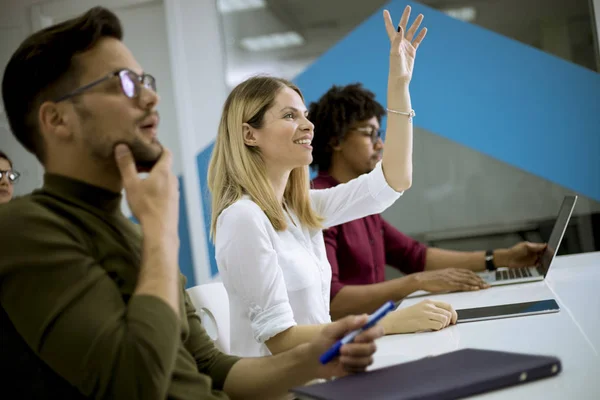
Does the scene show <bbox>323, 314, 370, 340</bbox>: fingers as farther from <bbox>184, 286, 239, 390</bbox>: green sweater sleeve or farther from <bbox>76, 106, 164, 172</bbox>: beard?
<bbox>76, 106, 164, 172</bbox>: beard

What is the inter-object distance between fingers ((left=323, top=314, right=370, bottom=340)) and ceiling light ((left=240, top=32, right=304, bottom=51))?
11.1 ft

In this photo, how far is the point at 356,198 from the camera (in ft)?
7.10

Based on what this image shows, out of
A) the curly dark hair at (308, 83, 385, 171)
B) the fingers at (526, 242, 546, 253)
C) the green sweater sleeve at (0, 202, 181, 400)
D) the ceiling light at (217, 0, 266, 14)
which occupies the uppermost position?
the ceiling light at (217, 0, 266, 14)

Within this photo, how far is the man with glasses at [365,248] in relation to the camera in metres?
2.37

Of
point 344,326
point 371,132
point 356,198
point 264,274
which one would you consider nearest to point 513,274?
point 356,198

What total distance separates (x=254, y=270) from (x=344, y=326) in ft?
1.70

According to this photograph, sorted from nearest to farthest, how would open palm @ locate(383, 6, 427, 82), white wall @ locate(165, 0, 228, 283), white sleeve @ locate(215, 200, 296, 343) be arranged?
white sleeve @ locate(215, 200, 296, 343), open palm @ locate(383, 6, 427, 82), white wall @ locate(165, 0, 228, 283)

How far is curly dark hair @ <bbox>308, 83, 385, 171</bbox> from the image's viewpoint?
298 cm

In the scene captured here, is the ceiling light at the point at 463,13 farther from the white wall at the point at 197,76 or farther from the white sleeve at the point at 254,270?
the white sleeve at the point at 254,270

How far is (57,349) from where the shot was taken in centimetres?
88

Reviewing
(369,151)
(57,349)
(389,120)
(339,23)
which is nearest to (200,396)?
(57,349)

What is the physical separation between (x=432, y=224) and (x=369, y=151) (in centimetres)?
125

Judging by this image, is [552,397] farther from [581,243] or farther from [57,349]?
[581,243]

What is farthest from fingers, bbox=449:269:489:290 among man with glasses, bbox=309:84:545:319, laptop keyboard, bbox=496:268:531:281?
→ laptop keyboard, bbox=496:268:531:281
